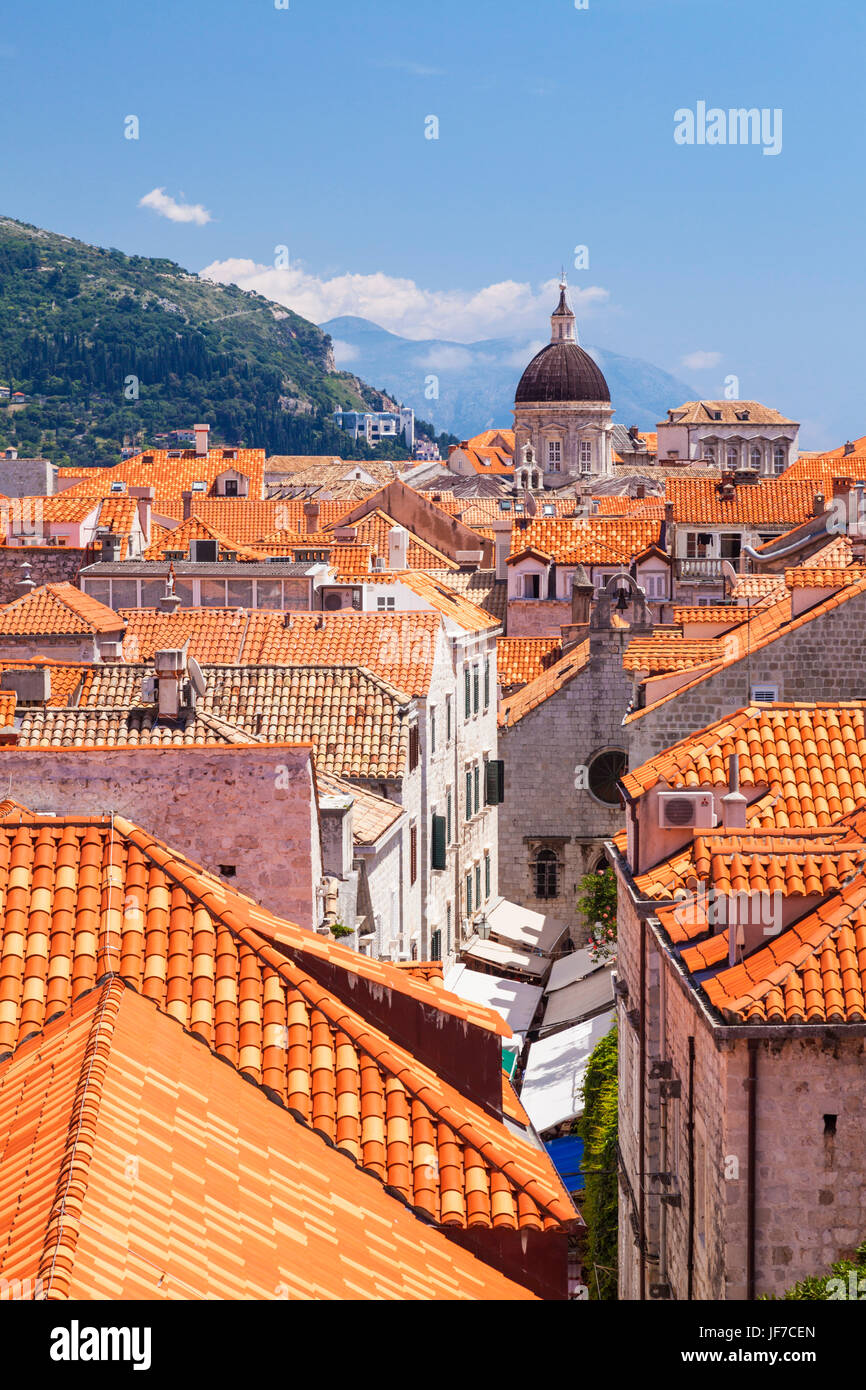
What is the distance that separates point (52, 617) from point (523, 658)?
17574 millimetres

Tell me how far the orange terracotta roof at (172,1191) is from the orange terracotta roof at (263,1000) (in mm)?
227

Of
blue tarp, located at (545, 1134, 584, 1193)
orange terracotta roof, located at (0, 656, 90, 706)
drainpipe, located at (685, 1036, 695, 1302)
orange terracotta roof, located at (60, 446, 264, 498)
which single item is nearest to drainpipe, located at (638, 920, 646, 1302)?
drainpipe, located at (685, 1036, 695, 1302)

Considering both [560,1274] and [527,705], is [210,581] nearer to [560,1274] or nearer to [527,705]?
[527,705]

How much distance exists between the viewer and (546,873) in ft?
153

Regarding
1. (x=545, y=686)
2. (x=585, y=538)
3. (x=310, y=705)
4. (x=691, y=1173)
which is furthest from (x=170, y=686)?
(x=585, y=538)

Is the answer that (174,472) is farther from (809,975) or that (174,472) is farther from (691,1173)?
(809,975)

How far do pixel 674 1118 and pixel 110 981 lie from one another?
813 centimetres

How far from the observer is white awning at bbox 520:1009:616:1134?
29.4 m

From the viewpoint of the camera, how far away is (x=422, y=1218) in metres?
11.4

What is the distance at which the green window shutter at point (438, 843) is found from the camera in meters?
37.8

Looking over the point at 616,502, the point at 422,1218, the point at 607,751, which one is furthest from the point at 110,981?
the point at 616,502

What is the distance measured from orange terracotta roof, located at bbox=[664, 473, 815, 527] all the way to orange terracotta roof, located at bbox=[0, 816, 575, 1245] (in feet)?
174

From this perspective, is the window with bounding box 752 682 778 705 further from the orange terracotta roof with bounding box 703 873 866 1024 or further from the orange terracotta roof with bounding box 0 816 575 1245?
the orange terracotta roof with bounding box 0 816 575 1245

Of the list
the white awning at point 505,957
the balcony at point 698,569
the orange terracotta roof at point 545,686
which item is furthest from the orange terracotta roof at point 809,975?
the balcony at point 698,569
